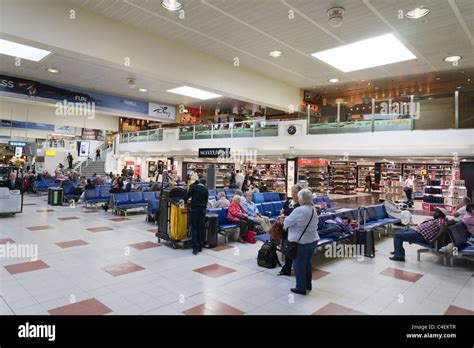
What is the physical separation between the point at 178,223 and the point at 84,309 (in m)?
3.03

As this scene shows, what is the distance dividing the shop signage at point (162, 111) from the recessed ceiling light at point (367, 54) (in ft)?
29.3

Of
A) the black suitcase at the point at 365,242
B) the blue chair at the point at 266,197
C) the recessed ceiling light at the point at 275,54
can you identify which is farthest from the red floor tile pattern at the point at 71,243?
the recessed ceiling light at the point at 275,54

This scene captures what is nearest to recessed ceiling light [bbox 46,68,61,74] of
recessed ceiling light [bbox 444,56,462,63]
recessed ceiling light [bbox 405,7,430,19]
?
recessed ceiling light [bbox 405,7,430,19]

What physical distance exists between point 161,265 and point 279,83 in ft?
28.7

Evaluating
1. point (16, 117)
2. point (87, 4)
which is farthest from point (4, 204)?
point (16, 117)

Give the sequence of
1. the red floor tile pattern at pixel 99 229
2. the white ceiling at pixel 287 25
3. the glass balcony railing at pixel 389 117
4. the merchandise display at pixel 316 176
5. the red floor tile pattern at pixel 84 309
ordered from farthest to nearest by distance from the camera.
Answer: the merchandise display at pixel 316 176 < the glass balcony railing at pixel 389 117 < the red floor tile pattern at pixel 99 229 < the white ceiling at pixel 287 25 < the red floor tile pattern at pixel 84 309

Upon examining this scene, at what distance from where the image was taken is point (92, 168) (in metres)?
25.0

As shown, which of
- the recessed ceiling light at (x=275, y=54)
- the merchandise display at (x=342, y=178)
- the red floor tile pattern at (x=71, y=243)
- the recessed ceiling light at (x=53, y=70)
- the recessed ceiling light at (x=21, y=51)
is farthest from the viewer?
the merchandise display at (x=342, y=178)

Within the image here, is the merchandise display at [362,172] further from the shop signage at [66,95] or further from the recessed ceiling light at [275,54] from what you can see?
the recessed ceiling light at [275,54]

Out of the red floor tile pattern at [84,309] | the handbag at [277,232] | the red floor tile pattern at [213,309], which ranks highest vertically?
the handbag at [277,232]

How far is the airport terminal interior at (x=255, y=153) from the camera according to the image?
4.12 m
